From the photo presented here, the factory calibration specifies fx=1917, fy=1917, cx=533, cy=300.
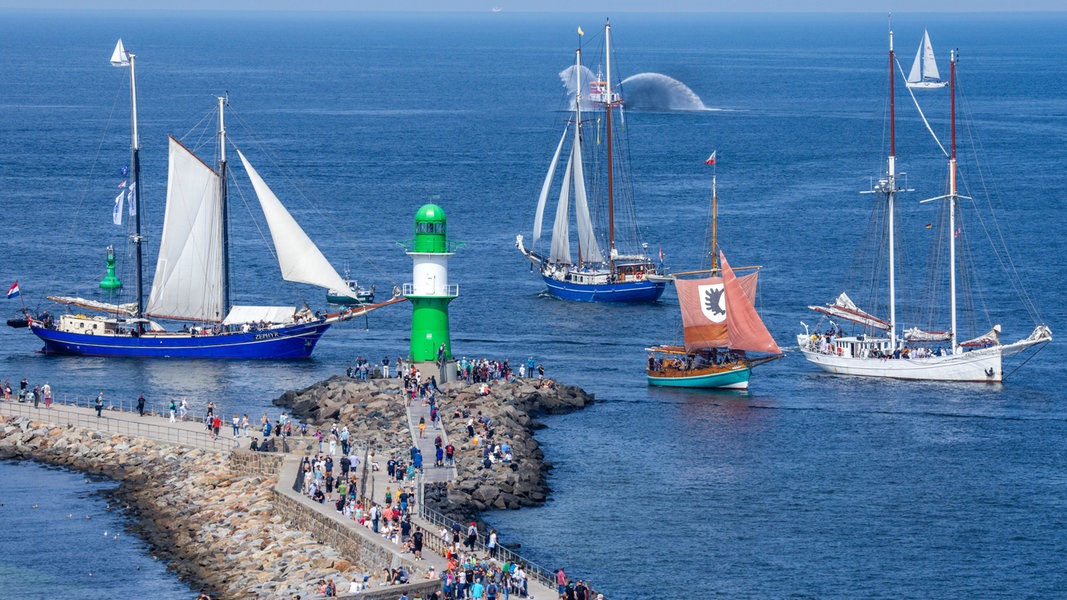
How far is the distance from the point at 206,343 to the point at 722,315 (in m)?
23.6

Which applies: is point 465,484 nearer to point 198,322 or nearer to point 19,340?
point 198,322

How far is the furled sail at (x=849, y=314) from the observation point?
87.1 m

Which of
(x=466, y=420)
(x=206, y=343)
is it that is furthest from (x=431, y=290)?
(x=206, y=343)

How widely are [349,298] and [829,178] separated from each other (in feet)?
211

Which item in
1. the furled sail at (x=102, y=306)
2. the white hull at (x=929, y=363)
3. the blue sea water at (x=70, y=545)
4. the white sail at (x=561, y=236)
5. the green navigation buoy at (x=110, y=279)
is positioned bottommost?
the blue sea water at (x=70, y=545)

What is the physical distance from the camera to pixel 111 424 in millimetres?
68875

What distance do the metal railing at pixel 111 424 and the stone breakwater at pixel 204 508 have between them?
48cm

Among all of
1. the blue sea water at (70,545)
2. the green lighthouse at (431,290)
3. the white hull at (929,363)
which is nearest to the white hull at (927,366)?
the white hull at (929,363)

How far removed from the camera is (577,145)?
108 meters

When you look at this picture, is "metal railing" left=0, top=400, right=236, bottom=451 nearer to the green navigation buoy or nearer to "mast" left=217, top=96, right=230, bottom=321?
"mast" left=217, top=96, right=230, bottom=321

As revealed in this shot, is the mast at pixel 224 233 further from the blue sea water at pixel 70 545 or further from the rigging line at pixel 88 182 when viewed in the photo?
the rigging line at pixel 88 182

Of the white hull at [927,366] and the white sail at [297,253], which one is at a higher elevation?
the white sail at [297,253]

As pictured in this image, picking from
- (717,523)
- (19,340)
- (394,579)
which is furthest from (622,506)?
(19,340)

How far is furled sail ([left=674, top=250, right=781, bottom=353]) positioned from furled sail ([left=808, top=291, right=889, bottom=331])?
610cm
